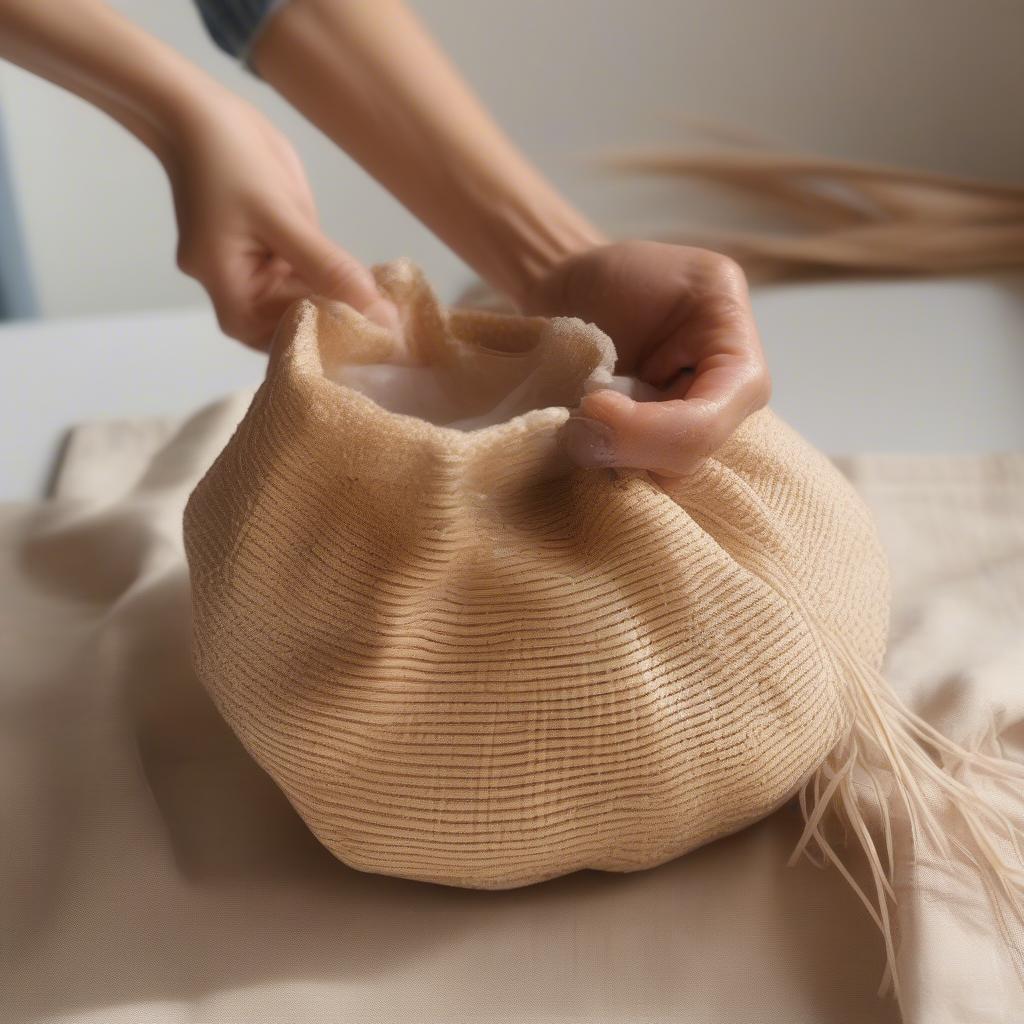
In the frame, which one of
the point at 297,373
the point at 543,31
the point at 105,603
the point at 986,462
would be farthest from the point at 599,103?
the point at 297,373

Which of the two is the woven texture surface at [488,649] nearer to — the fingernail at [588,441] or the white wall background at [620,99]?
the fingernail at [588,441]

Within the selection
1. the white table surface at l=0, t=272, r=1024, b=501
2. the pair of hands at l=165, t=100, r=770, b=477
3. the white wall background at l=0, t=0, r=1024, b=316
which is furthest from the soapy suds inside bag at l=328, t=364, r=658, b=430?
the white wall background at l=0, t=0, r=1024, b=316

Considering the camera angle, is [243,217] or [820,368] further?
[820,368]

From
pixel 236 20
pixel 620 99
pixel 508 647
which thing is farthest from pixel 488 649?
pixel 620 99

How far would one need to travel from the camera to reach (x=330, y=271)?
49 centimetres

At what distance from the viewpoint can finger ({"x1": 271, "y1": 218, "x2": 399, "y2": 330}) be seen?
0.48 metres

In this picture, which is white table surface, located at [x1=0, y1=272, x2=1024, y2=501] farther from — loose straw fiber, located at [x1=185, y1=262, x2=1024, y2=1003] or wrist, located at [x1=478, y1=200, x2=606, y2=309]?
loose straw fiber, located at [x1=185, y1=262, x2=1024, y2=1003]

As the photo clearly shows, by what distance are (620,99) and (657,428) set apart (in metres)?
0.85

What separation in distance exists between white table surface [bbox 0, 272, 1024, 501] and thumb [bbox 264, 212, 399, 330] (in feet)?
0.87

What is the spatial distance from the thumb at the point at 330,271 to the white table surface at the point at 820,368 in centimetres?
26

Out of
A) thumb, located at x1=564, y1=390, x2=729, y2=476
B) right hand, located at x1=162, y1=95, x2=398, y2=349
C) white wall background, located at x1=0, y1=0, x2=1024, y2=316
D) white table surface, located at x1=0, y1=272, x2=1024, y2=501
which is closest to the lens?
thumb, located at x1=564, y1=390, x2=729, y2=476

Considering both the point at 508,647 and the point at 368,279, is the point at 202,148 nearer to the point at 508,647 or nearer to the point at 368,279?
the point at 368,279

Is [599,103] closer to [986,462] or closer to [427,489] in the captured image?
[986,462]

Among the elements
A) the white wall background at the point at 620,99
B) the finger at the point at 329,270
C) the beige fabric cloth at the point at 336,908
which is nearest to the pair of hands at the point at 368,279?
the finger at the point at 329,270
